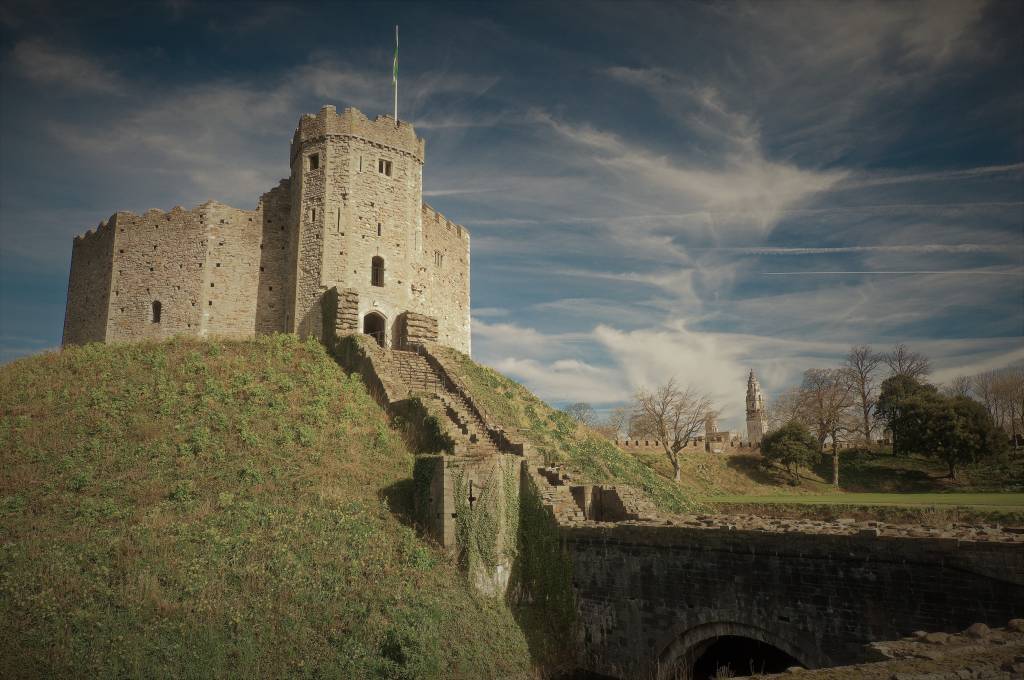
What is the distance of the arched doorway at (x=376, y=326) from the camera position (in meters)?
29.1

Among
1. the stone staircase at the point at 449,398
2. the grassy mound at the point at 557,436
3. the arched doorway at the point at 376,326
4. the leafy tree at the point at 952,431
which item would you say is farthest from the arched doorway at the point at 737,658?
the leafy tree at the point at 952,431

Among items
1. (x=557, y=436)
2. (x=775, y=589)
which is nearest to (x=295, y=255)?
(x=557, y=436)

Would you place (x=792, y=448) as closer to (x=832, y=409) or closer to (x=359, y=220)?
(x=832, y=409)

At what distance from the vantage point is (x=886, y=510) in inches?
845

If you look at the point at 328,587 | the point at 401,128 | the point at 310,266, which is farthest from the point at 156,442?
the point at 401,128

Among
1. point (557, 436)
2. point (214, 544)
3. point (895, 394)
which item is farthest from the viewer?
point (895, 394)

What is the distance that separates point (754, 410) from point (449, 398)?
83.7m

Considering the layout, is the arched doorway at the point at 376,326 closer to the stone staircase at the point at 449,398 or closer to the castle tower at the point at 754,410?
the stone staircase at the point at 449,398

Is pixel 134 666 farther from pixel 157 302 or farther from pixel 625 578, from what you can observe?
pixel 157 302

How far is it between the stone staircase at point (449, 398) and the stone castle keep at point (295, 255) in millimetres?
2557

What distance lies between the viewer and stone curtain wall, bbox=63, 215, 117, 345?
98.8 ft

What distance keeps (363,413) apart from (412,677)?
431 inches

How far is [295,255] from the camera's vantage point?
2930cm

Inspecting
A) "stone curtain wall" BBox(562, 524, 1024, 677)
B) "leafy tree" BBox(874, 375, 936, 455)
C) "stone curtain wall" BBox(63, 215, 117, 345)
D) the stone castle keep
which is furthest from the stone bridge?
"leafy tree" BBox(874, 375, 936, 455)
